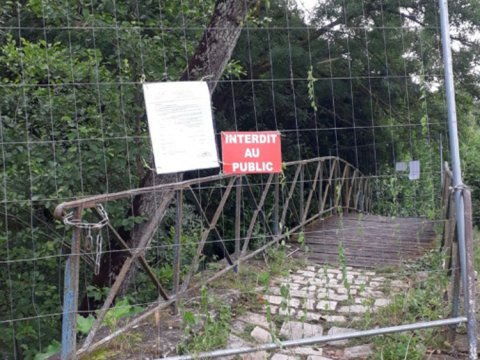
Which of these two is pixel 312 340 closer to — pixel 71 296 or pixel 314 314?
pixel 314 314

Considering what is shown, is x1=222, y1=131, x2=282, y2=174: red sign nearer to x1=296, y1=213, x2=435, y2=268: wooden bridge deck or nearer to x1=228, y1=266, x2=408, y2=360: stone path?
x1=228, y1=266, x2=408, y2=360: stone path

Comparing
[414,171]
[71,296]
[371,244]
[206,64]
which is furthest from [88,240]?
[371,244]

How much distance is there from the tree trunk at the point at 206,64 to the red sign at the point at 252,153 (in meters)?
1.17

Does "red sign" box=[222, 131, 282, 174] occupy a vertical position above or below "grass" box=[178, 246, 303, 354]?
above

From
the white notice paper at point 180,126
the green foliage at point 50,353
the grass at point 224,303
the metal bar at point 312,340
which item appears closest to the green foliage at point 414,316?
the metal bar at point 312,340

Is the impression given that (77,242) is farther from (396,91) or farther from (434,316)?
(396,91)

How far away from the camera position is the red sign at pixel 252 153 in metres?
2.87

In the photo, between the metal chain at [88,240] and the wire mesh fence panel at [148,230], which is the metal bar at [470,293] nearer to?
the wire mesh fence panel at [148,230]

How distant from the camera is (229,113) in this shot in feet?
26.2

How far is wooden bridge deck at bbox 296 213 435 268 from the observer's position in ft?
15.4

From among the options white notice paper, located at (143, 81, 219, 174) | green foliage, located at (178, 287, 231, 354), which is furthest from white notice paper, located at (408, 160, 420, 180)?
white notice paper, located at (143, 81, 219, 174)

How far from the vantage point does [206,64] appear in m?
3.97

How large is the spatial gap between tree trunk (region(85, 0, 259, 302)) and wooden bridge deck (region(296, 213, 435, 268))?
1344 mm

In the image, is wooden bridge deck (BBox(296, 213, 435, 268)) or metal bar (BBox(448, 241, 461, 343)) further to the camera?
wooden bridge deck (BBox(296, 213, 435, 268))
